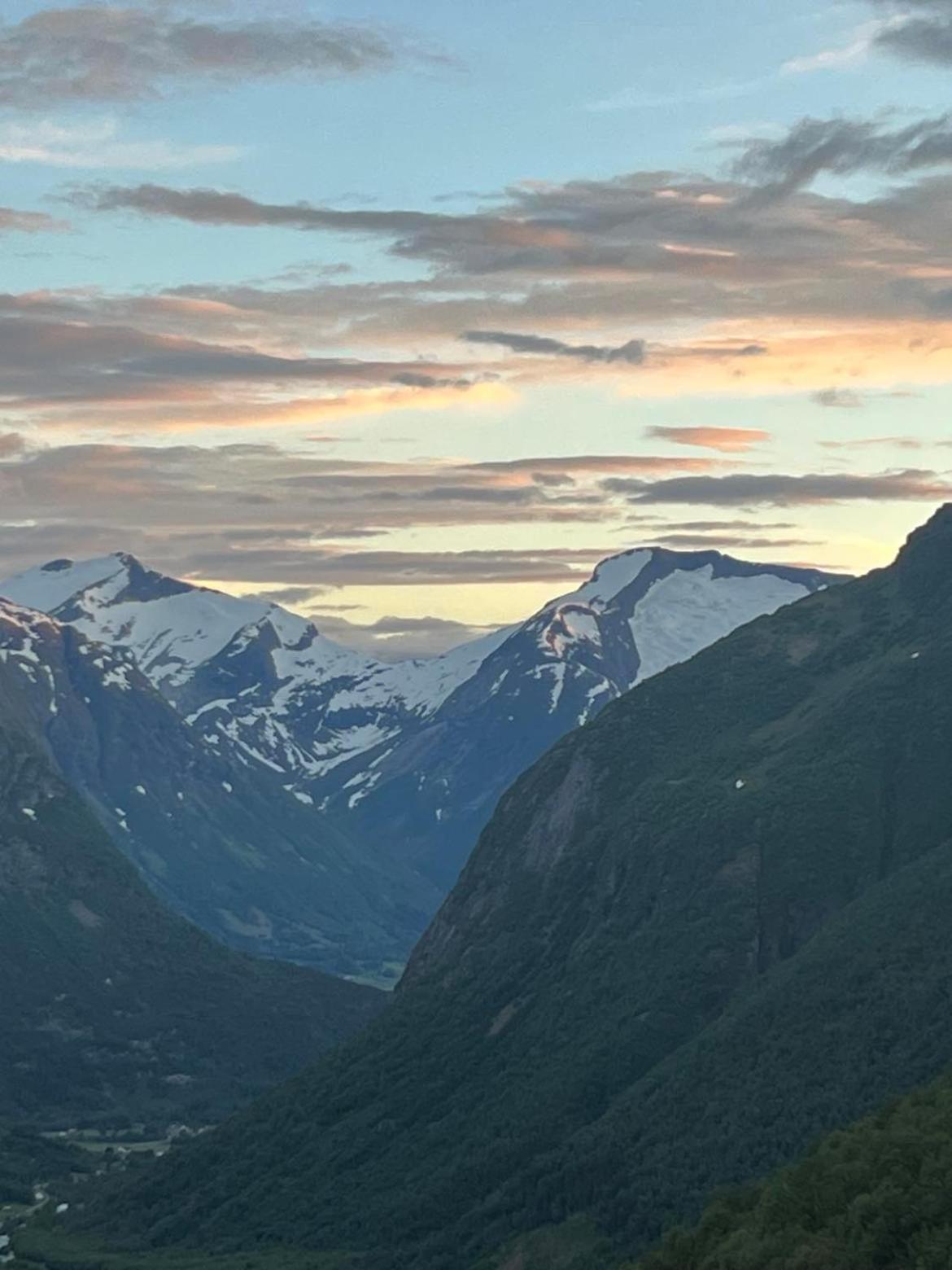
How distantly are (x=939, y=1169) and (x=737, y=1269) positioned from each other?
14396 millimetres

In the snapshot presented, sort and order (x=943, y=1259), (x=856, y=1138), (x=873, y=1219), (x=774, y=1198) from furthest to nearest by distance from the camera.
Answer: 1. (x=856, y=1138)
2. (x=774, y=1198)
3. (x=873, y=1219)
4. (x=943, y=1259)

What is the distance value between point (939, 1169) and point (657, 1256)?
21233 millimetres

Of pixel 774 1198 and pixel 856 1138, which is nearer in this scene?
pixel 774 1198

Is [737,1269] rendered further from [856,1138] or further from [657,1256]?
[856,1138]

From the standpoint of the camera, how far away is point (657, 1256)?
181 metres

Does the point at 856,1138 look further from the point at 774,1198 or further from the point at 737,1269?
the point at 737,1269

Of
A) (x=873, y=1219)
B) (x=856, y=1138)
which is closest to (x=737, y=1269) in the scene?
(x=873, y=1219)

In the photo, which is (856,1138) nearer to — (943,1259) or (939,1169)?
(939,1169)

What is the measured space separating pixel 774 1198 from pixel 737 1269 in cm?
1186

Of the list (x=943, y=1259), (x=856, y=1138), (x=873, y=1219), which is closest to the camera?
(x=943, y=1259)

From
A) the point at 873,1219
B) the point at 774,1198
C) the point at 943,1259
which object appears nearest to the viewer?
the point at 943,1259

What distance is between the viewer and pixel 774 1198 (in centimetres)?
17925

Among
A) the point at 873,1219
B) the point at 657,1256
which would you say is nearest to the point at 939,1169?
the point at 873,1219

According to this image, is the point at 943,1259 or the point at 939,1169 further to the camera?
the point at 939,1169
